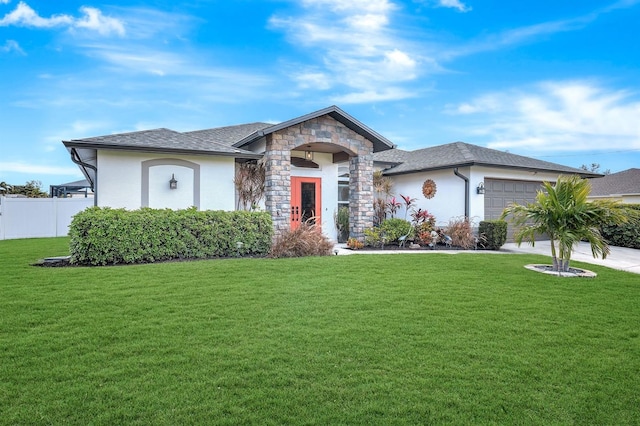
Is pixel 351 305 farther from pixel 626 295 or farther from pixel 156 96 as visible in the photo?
pixel 156 96

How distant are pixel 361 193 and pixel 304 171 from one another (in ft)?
A: 7.59

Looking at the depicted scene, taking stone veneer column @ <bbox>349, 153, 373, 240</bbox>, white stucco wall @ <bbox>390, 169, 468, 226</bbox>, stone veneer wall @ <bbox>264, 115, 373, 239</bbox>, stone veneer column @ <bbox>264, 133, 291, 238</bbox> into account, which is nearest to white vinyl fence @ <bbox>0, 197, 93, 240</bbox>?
stone veneer column @ <bbox>264, 133, 291, 238</bbox>

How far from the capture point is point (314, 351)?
12.2 feet

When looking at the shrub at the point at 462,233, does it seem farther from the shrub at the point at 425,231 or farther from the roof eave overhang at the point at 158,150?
the roof eave overhang at the point at 158,150

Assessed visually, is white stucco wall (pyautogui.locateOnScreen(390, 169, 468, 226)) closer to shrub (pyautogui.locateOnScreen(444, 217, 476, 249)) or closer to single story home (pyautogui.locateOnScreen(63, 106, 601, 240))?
single story home (pyautogui.locateOnScreen(63, 106, 601, 240))

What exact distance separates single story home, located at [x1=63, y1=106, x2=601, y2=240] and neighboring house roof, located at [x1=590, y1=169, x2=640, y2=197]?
30.0ft

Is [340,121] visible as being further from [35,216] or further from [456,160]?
[35,216]

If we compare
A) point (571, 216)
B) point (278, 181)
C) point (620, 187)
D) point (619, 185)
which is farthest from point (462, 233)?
point (619, 185)

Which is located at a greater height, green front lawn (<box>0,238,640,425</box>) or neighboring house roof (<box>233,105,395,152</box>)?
neighboring house roof (<box>233,105,395,152</box>)

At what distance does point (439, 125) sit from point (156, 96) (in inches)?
550

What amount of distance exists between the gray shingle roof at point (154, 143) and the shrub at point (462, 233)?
6.92m

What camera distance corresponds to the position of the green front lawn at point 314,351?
274cm

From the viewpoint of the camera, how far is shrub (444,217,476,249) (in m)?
12.6

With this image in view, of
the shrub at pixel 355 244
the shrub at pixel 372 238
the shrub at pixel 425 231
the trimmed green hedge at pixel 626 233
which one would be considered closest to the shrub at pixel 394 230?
the shrub at pixel 372 238
